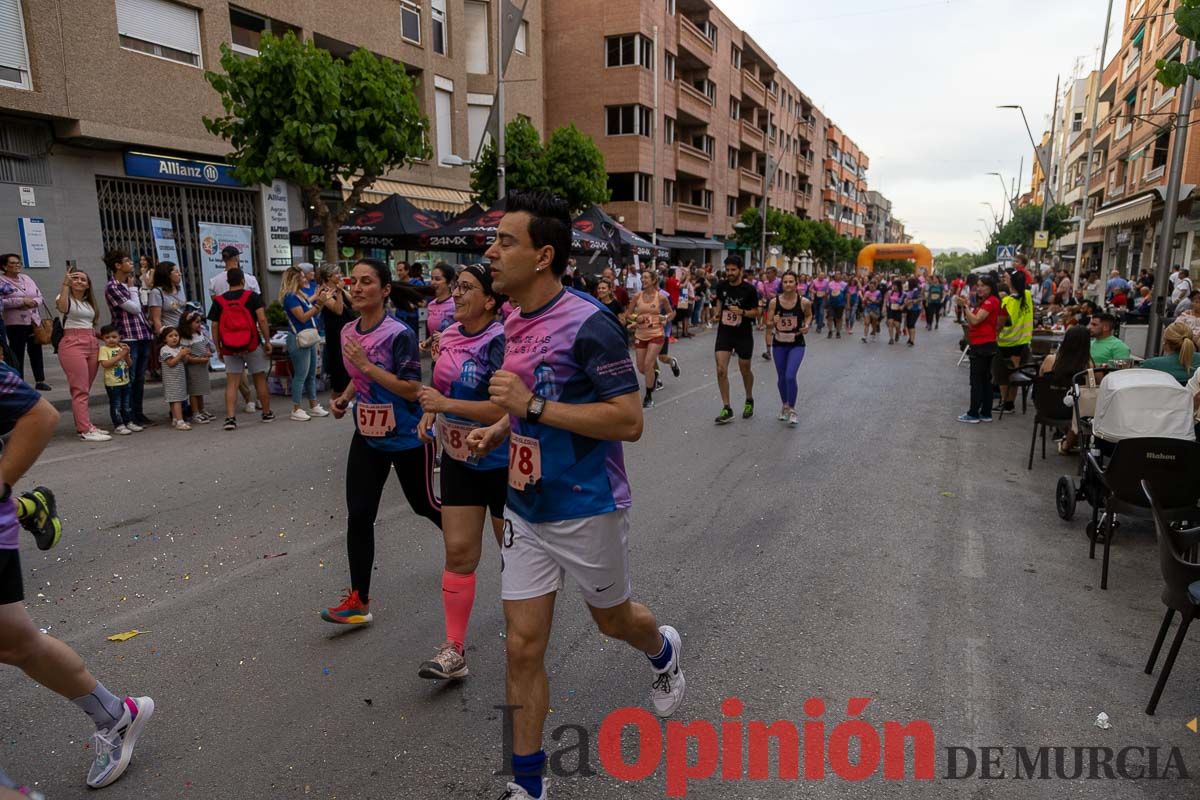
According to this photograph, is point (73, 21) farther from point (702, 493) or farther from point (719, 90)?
point (719, 90)

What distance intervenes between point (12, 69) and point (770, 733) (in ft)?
53.5

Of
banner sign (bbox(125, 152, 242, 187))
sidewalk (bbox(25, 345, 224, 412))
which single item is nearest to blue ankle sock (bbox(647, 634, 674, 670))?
sidewalk (bbox(25, 345, 224, 412))

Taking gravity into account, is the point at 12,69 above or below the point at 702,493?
above

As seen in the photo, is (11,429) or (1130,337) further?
(1130,337)

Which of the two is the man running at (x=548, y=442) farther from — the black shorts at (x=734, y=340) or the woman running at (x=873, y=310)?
the woman running at (x=873, y=310)

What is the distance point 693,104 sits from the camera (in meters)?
41.2

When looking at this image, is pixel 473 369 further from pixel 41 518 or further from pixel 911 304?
pixel 911 304

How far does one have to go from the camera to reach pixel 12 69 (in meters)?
13.2

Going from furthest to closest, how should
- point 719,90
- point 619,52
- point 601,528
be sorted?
point 719,90 < point 619,52 < point 601,528

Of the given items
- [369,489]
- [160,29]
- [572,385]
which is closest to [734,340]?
[369,489]

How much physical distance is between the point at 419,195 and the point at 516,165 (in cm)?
356

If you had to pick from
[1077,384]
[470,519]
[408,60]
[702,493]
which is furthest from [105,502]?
[408,60]

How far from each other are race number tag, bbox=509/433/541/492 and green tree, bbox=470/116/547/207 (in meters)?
18.5

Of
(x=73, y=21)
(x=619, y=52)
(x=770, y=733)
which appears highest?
(x=619, y=52)
